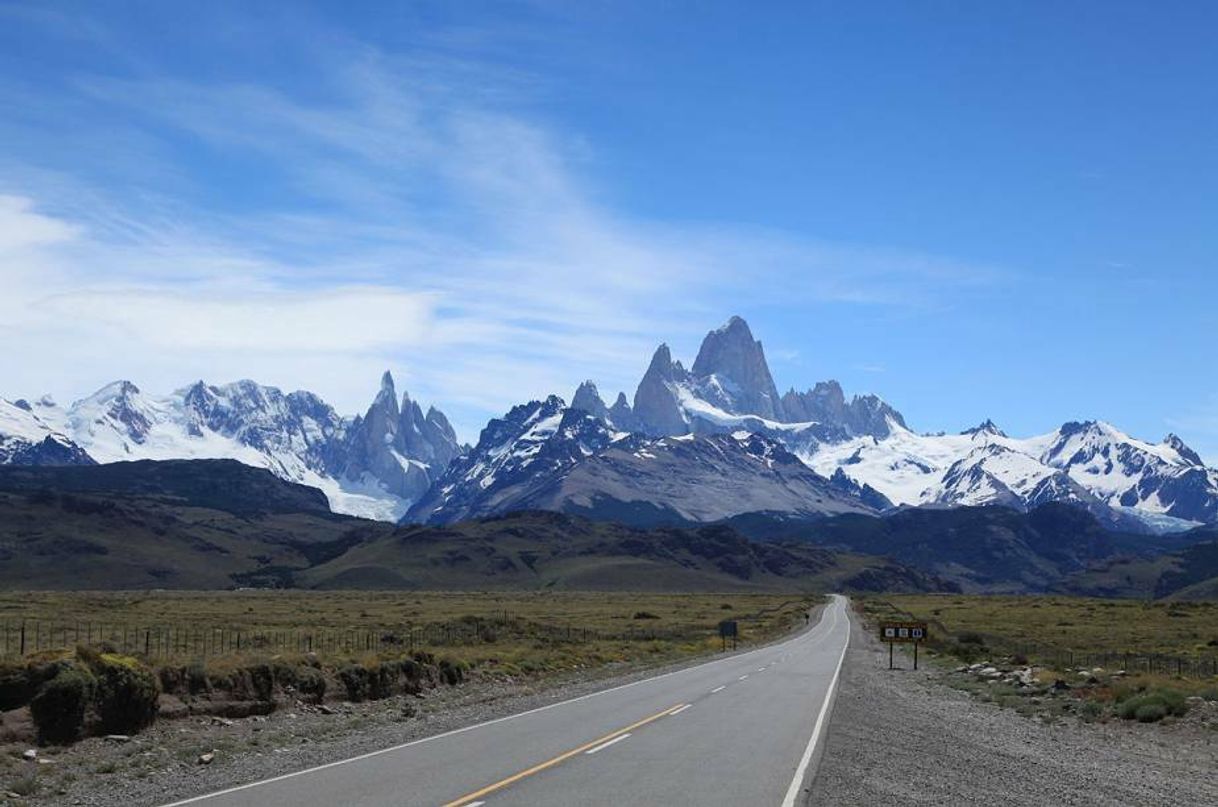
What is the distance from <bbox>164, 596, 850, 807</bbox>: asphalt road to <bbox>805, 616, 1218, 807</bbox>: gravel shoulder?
2.77ft

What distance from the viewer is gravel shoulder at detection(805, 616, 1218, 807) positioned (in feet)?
63.3

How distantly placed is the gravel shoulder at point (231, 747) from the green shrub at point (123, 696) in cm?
40

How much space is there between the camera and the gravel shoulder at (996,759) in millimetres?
19281

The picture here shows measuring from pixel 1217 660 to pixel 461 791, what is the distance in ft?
177

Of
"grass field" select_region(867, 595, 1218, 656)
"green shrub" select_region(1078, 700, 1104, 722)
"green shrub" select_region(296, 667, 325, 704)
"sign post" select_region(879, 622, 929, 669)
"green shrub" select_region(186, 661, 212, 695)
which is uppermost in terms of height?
"green shrub" select_region(186, 661, 212, 695)

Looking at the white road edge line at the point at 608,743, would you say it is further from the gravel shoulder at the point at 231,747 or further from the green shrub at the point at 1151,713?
the green shrub at the point at 1151,713

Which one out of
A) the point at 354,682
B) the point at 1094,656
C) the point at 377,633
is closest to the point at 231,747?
the point at 354,682

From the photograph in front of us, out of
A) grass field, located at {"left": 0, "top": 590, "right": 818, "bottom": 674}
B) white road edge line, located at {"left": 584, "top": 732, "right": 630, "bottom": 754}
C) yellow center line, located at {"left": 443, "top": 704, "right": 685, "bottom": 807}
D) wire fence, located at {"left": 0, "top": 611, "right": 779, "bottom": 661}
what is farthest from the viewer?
wire fence, located at {"left": 0, "top": 611, "right": 779, "bottom": 661}

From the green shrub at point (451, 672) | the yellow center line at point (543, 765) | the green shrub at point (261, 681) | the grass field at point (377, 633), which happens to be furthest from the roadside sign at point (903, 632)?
the green shrub at point (261, 681)

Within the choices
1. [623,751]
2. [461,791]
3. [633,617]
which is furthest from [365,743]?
[633,617]

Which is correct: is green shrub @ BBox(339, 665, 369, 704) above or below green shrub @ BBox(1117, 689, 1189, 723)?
above

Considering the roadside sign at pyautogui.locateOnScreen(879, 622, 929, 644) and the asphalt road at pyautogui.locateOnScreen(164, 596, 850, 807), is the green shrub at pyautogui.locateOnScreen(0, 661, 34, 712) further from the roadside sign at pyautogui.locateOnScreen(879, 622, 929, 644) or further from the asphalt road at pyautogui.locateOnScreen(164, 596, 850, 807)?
the roadside sign at pyautogui.locateOnScreen(879, 622, 929, 644)

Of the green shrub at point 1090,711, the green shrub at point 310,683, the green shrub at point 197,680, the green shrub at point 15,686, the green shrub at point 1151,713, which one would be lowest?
the green shrub at point 1090,711

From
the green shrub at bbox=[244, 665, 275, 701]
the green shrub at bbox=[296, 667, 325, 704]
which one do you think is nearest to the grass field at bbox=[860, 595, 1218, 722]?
the green shrub at bbox=[296, 667, 325, 704]
